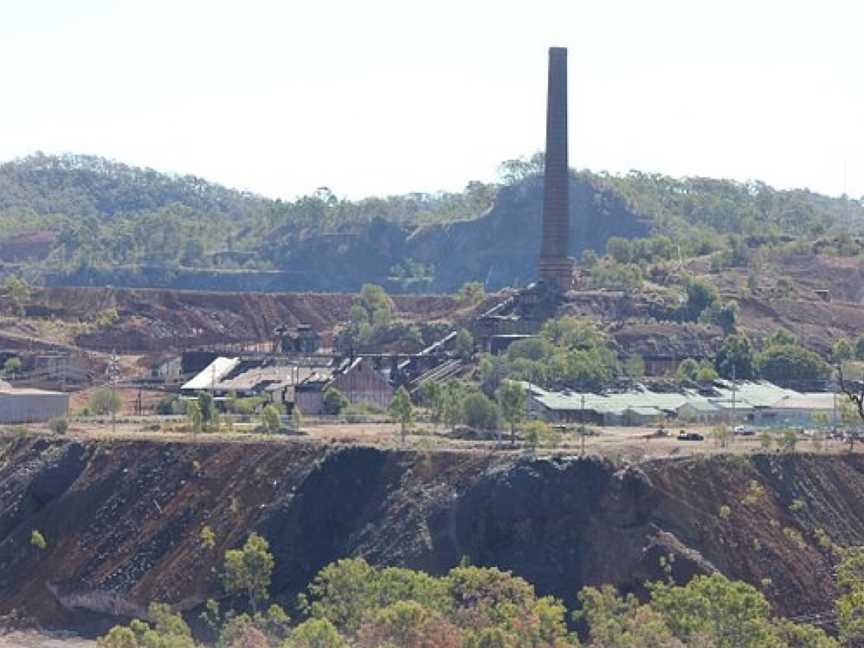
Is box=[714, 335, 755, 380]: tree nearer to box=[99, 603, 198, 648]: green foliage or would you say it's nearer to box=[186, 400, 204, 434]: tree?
box=[186, 400, 204, 434]: tree

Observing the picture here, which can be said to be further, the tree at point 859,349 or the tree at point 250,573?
the tree at point 859,349

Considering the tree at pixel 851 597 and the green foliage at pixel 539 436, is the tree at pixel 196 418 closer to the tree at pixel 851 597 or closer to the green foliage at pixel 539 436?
the green foliage at pixel 539 436

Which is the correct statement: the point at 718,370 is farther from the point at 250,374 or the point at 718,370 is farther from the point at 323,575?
the point at 323,575

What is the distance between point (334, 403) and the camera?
121062mm

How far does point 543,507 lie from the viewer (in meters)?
90.5

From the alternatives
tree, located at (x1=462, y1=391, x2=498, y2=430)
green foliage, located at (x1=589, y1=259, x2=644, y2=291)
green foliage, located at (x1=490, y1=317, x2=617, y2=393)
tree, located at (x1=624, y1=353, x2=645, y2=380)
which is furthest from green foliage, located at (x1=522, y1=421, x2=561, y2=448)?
green foliage, located at (x1=589, y1=259, x2=644, y2=291)

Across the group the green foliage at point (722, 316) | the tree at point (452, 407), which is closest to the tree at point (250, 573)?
the tree at point (452, 407)

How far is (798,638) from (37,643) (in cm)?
2903

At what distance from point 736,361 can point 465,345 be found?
1664 centimetres

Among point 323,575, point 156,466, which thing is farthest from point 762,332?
point 323,575

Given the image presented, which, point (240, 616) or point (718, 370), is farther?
point (718, 370)

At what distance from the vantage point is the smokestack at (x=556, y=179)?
156 meters

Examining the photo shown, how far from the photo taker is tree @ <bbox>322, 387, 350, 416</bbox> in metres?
121

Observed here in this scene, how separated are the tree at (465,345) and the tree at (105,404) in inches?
940
